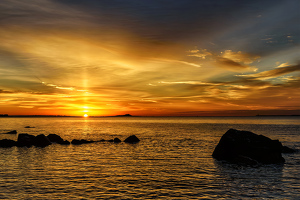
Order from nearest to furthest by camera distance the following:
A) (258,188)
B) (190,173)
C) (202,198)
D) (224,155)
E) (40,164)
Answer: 1. (202,198)
2. (258,188)
3. (190,173)
4. (40,164)
5. (224,155)

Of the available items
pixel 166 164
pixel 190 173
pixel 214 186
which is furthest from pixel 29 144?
pixel 214 186

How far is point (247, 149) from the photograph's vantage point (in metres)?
32.4

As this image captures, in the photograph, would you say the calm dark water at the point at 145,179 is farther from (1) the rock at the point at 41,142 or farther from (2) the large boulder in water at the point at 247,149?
(1) the rock at the point at 41,142

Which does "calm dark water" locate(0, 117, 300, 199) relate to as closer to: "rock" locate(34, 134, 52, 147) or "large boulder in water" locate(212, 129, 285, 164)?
"large boulder in water" locate(212, 129, 285, 164)

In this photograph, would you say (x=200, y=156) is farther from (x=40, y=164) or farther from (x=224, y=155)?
(x=40, y=164)

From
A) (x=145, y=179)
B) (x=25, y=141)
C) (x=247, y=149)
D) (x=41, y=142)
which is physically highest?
(x=247, y=149)

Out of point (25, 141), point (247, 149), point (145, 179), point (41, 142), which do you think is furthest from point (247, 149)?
point (25, 141)

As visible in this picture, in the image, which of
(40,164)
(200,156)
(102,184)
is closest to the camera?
(102,184)

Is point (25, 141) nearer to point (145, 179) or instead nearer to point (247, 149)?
point (145, 179)

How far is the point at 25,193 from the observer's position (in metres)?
18.1

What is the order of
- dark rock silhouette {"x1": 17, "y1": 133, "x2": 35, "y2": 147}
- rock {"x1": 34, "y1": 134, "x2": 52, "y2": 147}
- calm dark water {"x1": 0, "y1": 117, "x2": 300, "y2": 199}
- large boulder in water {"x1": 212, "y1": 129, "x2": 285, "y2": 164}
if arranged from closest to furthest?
calm dark water {"x1": 0, "y1": 117, "x2": 300, "y2": 199}
large boulder in water {"x1": 212, "y1": 129, "x2": 285, "y2": 164}
dark rock silhouette {"x1": 17, "y1": 133, "x2": 35, "y2": 147}
rock {"x1": 34, "y1": 134, "x2": 52, "y2": 147}

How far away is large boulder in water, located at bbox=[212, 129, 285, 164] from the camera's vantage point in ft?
100

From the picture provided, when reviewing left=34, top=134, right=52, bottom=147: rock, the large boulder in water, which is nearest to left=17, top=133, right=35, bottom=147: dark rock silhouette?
left=34, top=134, right=52, bottom=147: rock

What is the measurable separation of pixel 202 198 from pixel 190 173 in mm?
7758
